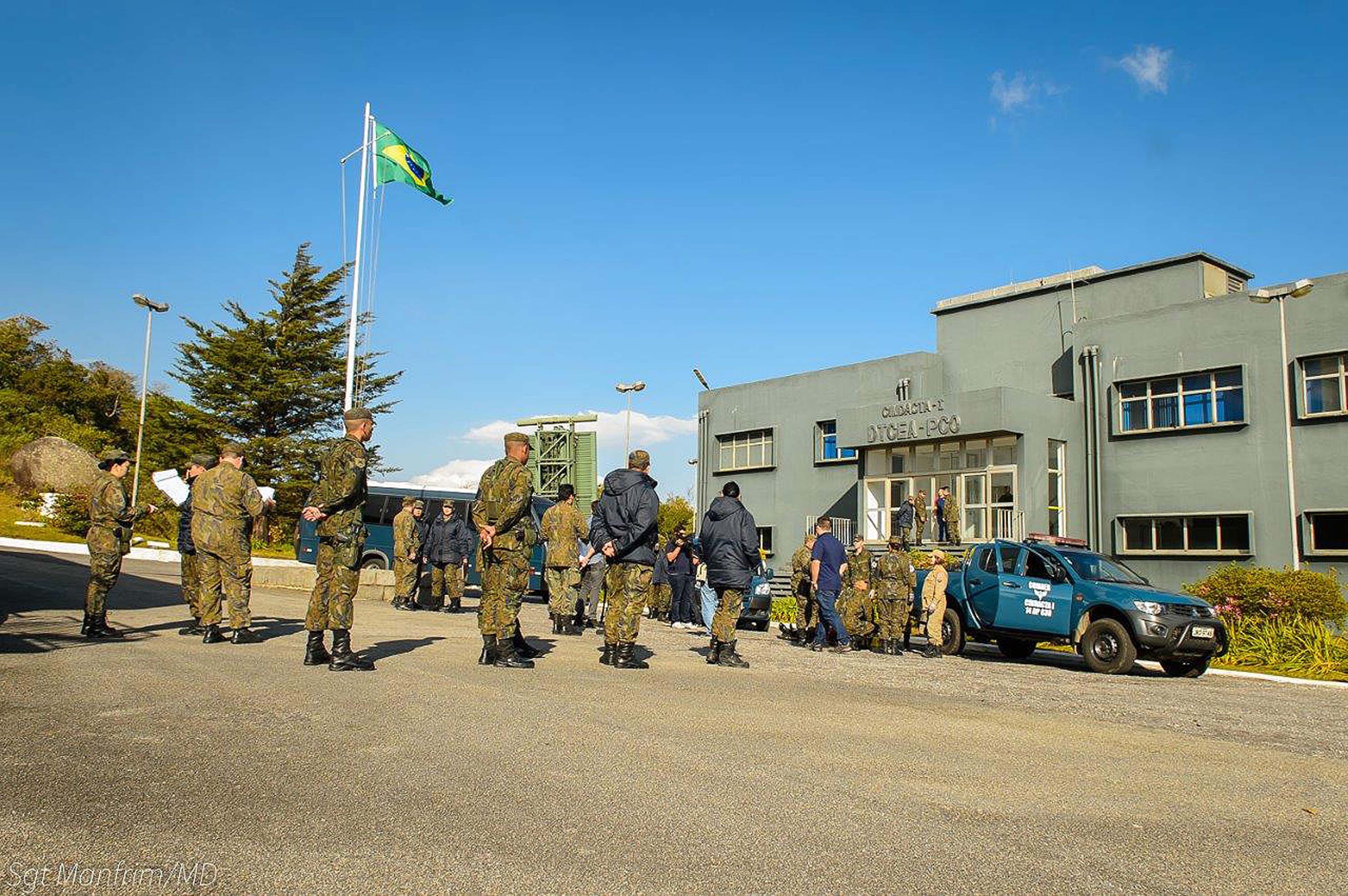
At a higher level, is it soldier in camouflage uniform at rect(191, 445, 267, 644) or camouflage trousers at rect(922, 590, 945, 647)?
soldier in camouflage uniform at rect(191, 445, 267, 644)

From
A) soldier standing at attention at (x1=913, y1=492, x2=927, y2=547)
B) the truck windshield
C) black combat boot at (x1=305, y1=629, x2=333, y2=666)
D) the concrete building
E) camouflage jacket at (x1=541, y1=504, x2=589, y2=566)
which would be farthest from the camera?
soldier standing at attention at (x1=913, y1=492, x2=927, y2=547)

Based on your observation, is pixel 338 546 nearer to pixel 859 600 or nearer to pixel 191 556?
pixel 191 556

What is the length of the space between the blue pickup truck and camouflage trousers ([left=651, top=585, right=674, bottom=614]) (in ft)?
19.5

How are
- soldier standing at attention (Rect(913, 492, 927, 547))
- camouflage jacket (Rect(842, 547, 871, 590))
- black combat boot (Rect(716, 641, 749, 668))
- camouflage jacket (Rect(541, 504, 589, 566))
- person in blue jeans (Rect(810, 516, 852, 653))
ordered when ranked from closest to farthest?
black combat boot (Rect(716, 641, 749, 668)) < camouflage jacket (Rect(541, 504, 589, 566)) < person in blue jeans (Rect(810, 516, 852, 653)) < camouflage jacket (Rect(842, 547, 871, 590)) < soldier standing at attention (Rect(913, 492, 927, 547))

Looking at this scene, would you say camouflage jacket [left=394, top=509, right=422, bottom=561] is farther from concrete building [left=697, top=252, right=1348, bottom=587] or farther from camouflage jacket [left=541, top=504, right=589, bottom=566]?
concrete building [left=697, top=252, right=1348, bottom=587]

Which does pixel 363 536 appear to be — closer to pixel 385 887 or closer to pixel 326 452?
pixel 326 452

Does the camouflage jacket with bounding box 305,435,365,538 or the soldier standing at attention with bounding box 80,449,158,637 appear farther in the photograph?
the soldier standing at attention with bounding box 80,449,158,637

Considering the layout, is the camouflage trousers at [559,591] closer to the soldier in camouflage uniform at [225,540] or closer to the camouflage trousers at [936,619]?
the soldier in camouflage uniform at [225,540]

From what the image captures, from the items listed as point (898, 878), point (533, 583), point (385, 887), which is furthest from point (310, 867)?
point (533, 583)

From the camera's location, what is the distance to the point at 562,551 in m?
13.4

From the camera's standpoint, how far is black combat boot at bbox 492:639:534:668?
29.4 feet

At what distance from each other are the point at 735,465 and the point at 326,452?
3015cm

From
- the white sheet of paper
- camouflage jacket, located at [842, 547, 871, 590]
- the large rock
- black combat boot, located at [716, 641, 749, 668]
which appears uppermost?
the large rock

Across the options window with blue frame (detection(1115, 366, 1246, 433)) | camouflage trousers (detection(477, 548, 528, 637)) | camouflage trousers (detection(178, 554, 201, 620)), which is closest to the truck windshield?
camouflage trousers (detection(477, 548, 528, 637))
